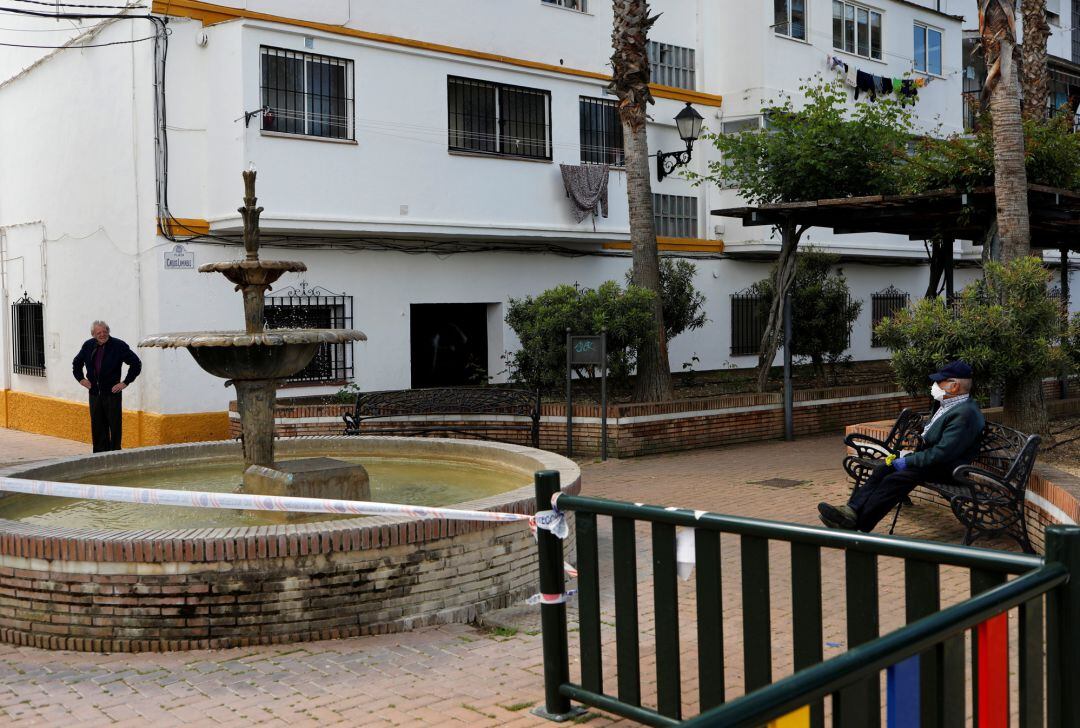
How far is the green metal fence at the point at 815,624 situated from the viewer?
7.77 ft

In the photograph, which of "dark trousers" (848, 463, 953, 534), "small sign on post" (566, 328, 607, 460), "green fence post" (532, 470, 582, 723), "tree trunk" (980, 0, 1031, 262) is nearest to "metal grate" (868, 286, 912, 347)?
"small sign on post" (566, 328, 607, 460)

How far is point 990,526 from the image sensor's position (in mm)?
7828

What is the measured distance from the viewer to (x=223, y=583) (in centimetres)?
600

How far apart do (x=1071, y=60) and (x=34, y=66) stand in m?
29.2

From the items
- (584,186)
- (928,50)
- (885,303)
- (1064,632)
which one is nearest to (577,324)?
(584,186)

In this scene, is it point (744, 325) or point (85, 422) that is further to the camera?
point (744, 325)

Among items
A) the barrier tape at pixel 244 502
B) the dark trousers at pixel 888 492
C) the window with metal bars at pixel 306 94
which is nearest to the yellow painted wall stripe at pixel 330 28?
the window with metal bars at pixel 306 94

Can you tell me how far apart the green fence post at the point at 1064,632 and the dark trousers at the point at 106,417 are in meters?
11.7

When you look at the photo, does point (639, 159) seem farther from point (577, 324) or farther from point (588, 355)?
point (588, 355)

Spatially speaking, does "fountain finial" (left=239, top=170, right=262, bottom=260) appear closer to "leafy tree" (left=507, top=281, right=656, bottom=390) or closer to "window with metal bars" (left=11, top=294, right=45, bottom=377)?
"leafy tree" (left=507, top=281, right=656, bottom=390)

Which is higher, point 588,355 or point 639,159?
point 639,159

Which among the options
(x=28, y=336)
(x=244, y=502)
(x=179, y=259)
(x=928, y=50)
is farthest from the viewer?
(x=928, y=50)

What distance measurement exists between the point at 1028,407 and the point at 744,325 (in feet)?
37.9

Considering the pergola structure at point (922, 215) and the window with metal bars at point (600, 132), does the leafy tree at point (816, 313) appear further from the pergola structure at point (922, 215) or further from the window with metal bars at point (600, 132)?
the window with metal bars at point (600, 132)
